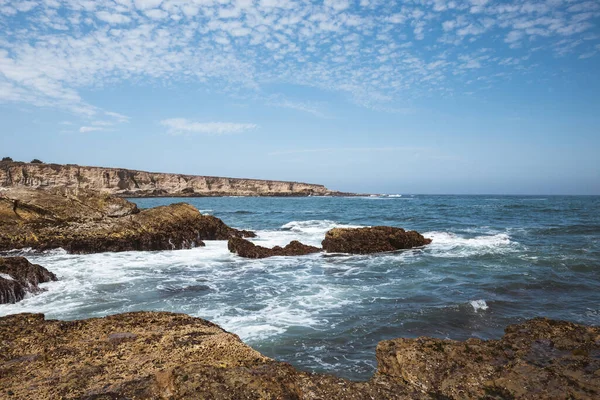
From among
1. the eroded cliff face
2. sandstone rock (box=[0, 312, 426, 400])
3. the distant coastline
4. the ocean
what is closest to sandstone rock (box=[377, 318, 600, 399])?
sandstone rock (box=[0, 312, 426, 400])

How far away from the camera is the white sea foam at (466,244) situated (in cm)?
1839

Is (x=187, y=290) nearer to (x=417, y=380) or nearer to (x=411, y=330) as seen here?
(x=411, y=330)

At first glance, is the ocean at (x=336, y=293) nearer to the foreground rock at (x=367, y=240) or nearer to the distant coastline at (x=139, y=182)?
the foreground rock at (x=367, y=240)

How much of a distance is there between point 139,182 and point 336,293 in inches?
3871

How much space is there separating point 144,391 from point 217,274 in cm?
1065

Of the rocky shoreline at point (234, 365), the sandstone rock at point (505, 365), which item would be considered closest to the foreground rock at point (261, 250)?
Answer: the rocky shoreline at point (234, 365)

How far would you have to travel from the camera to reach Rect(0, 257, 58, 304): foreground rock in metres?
9.92

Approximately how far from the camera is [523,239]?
76.5ft

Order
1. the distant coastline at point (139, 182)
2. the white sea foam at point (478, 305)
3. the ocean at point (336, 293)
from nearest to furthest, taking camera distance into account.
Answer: the ocean at point (336, 293)
the white sea foam at point (478, 305)
the distant coastline at point (139, 182)

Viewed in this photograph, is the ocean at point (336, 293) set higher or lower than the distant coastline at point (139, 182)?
lower

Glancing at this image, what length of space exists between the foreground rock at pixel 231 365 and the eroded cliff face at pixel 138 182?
7344 cm

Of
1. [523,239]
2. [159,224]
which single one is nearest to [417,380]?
[159,224]

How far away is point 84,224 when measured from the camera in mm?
18766

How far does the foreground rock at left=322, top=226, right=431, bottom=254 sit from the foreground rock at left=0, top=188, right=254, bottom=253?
7.97 meters
